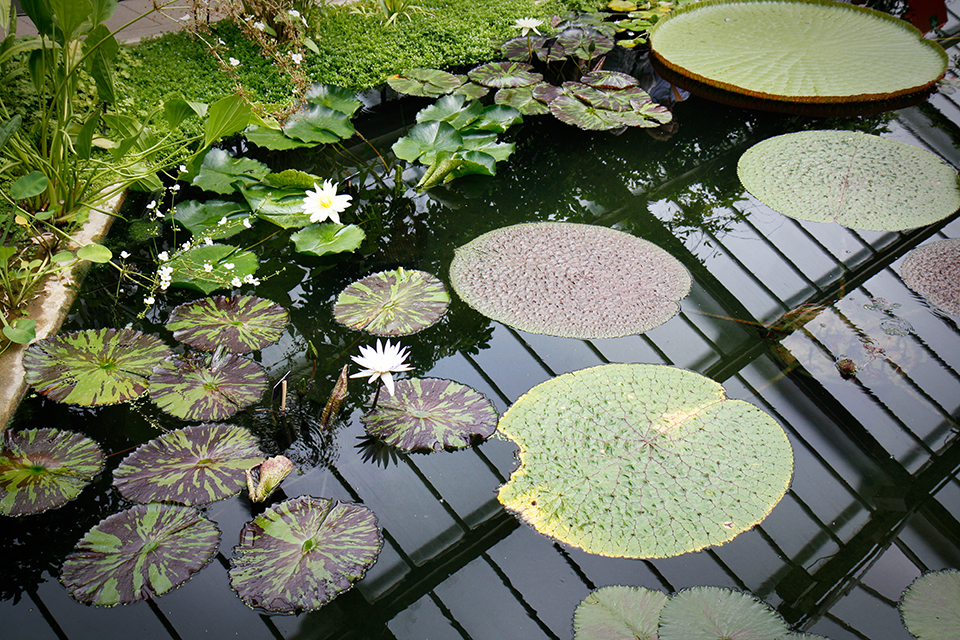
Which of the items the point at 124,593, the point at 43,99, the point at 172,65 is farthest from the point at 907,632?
the point at 172,65

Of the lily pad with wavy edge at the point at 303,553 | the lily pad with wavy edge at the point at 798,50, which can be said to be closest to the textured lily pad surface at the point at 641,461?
the lily pad with wavy edge at the point at 303,553

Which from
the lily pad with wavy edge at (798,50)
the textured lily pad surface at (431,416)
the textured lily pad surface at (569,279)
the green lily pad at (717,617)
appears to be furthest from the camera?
the lily pad with wavy edge at (798,50)

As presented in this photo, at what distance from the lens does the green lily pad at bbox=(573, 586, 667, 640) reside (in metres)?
1.16

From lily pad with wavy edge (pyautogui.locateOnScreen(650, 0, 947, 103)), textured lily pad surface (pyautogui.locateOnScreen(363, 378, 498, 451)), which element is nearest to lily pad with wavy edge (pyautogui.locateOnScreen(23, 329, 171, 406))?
textured lily pad surface (pyautogui.locateOnScreen(363, 378, 498, 451))

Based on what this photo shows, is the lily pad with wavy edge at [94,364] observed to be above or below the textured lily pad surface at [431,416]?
A: above

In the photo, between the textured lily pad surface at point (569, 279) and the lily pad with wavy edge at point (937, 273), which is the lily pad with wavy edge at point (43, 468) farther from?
the lily pad with wavy edge at point (937, 273)

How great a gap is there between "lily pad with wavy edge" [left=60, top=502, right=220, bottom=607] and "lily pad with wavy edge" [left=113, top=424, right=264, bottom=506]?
0.04m

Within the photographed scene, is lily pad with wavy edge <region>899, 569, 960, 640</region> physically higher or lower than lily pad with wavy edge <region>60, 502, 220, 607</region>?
lower

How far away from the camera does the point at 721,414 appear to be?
159 centimetres

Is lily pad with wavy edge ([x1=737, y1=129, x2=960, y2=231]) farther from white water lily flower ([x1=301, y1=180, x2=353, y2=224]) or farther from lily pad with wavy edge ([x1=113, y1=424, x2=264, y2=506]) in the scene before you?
lily pad with wavy edge ([x1=113, y1=424, x2=264, y2=506])

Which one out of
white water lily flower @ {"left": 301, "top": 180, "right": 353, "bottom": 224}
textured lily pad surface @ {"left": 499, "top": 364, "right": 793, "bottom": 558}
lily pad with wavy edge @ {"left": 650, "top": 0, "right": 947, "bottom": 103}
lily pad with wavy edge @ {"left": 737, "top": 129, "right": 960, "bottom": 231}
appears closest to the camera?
textured lily pad surface @ {"left": 499, "top": 364, "right": 793, "bottom": 558}

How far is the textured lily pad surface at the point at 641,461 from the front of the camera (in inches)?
53.0

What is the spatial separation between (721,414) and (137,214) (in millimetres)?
2097

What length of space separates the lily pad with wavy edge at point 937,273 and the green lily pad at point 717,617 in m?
1.27
